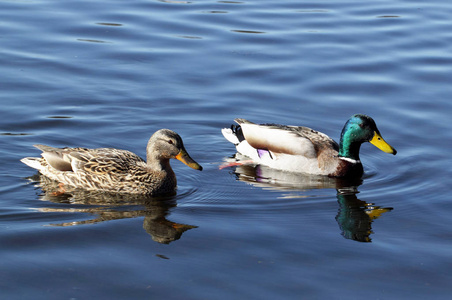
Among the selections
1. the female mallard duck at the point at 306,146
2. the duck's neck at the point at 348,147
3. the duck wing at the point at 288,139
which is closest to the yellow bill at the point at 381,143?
the female mallard duck at the point at 306,146

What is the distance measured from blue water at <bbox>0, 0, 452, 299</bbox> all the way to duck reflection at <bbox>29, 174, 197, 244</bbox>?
0.03 m

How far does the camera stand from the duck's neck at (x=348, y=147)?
9.96 meters

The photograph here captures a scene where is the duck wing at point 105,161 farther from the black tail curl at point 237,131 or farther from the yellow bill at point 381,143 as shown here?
the yellow bill at point 381,143

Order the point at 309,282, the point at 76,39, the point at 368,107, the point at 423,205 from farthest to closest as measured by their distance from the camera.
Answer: the point at 76,39 → the point at 368,107 → the point at 423,205 → the point at 309,282

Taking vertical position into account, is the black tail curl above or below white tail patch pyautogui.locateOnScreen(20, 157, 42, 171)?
above

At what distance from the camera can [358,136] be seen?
32.8 feet

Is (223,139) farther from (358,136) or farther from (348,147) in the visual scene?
(358,136)

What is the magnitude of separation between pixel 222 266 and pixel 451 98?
6.44m

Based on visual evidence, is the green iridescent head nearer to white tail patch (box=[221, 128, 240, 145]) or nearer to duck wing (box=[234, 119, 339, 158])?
duck wing (box=[234, 119, 339, 158])

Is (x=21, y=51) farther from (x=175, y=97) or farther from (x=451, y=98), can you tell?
(x=451, y=98)

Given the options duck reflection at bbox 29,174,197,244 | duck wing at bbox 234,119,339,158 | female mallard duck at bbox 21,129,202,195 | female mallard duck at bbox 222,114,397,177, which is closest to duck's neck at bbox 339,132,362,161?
female mallard duck at bbox 222,114,397,177

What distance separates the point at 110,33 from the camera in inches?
570

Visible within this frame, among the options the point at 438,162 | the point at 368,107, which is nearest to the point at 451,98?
the point at 368,107

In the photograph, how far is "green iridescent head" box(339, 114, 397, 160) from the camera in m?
9.88
